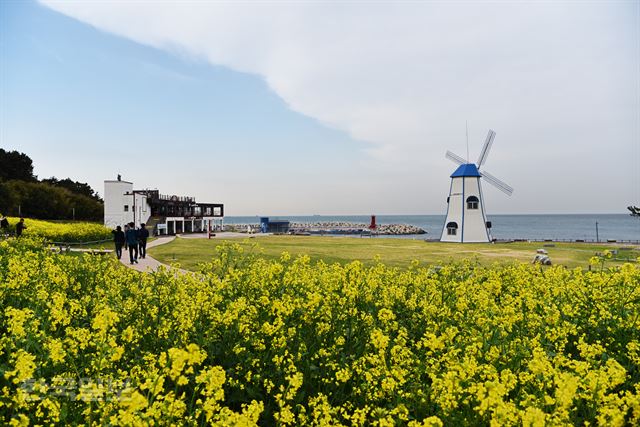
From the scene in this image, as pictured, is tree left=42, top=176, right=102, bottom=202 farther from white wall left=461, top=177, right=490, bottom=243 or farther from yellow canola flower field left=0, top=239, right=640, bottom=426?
yellow canola flower field left=0, top=239, right=640, bottom=426

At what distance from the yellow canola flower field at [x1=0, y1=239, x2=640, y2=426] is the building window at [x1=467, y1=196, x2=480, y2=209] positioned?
134 ft

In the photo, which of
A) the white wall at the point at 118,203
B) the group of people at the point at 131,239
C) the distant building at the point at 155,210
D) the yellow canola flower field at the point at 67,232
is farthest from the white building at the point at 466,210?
the white wall at the point at 118,203

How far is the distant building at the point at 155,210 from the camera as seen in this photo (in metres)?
55.1

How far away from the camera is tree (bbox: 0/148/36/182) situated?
74.2 meters

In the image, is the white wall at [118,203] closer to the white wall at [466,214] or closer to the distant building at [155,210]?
→ the distant building at [155,210]

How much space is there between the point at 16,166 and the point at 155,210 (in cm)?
3861

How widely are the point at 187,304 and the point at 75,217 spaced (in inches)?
3053

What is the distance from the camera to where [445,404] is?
3.41 m

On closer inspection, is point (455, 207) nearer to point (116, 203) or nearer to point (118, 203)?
point (118, 203)

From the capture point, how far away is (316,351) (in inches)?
201

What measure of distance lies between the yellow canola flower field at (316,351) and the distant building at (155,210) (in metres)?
47.8

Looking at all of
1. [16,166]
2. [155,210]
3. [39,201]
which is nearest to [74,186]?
[16,166]

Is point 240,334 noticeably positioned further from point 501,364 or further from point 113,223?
point 113,223

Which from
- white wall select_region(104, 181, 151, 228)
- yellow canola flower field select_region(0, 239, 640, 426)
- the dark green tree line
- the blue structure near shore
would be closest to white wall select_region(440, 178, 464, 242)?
the blue structure near shore
